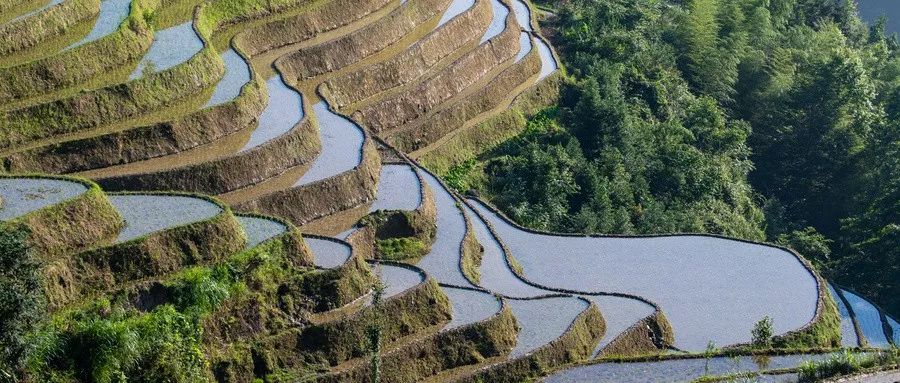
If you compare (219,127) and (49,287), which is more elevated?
(219,127)

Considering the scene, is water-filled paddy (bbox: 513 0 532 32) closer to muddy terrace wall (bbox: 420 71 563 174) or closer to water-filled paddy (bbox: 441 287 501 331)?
muddy terrace wall (bbox: 420 71 563 174)

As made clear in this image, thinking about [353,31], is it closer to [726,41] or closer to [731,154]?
[731,154]

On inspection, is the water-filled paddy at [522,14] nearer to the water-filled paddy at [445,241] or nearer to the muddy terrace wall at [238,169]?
the water-filled paddy at [445,241]

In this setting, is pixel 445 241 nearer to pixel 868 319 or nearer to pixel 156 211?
pixel 156 211

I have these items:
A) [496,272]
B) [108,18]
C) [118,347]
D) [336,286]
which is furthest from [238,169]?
[118,347]

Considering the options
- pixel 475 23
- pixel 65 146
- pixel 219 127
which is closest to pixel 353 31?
pixel 475 23

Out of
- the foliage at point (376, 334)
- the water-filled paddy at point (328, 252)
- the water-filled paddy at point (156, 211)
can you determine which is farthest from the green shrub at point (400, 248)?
the water-filled paddy at point (156, 211)

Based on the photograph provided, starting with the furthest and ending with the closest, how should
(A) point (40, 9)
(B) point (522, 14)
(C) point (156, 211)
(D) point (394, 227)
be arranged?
(B) point (522, 14) < (A) point (40, 9) < (D) point (394, 227) < (C) point (156, 211)
